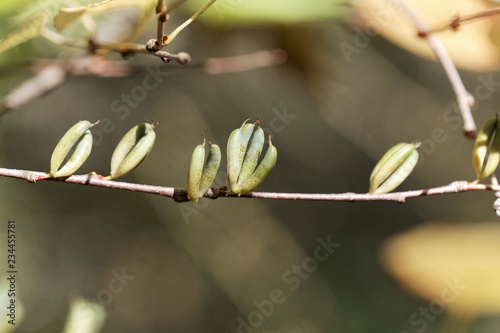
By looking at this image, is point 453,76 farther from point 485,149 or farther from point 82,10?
point 82,10

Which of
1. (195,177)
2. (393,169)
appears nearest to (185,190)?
(195,177)

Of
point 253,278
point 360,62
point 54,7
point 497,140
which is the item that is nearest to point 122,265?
point 253,278

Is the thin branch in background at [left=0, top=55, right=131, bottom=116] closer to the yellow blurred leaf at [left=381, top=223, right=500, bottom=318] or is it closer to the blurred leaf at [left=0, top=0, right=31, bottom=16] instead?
the blurred leaf at [left=0, top=0, right=31, bottom=16]

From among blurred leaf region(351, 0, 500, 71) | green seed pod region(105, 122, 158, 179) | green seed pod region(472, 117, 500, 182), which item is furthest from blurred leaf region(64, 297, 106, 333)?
blurred leaf region(351, 0, 500, 71)

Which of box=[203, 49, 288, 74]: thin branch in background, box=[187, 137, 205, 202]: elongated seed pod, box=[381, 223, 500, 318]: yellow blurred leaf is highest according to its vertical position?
box=[187, 137, 205, 202]: elongated seed pod

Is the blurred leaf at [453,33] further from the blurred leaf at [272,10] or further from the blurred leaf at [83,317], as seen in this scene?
the blurred leaf at [83,317]

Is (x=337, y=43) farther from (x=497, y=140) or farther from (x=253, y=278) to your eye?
(x=497, y=140)
